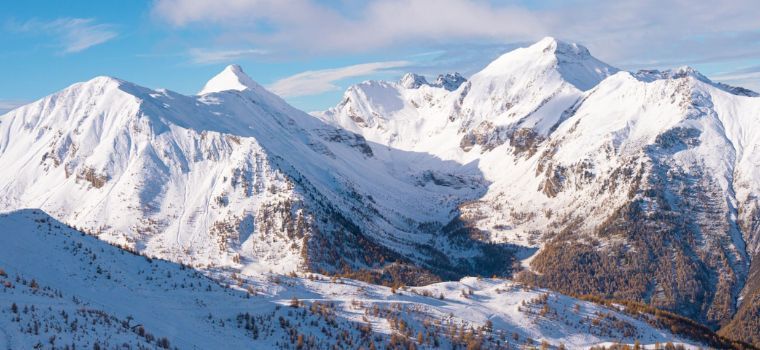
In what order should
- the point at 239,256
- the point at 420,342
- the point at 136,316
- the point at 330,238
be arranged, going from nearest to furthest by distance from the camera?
1. the point at 136,316
2. the point at 420,342
3. the point at 239,256
4. the point at 330,238

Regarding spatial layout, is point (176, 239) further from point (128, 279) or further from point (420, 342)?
point (420, 342)

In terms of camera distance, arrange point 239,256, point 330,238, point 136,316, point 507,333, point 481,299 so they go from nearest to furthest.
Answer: point 136,316 → point 507,333 → point 481,299 → point 239,256 → point 330,238

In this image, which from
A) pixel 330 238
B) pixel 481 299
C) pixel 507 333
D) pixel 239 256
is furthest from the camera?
pixel 330 238

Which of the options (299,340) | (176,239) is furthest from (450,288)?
(176,239)

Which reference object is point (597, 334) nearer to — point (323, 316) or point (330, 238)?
point (323, 316)

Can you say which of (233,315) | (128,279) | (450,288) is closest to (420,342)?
(233,315)

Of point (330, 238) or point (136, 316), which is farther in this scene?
point (330, 238)
